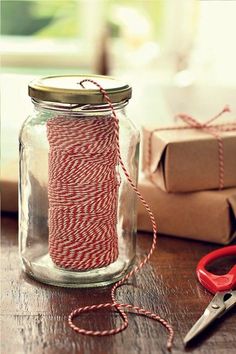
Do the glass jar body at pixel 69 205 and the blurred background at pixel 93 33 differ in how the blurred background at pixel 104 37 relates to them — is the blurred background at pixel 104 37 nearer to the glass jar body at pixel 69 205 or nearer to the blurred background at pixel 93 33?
the blurred background at pixel 93 33

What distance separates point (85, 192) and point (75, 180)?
2 cm

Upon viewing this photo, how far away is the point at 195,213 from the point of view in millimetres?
978

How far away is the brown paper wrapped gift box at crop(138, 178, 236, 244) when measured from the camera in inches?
38.1

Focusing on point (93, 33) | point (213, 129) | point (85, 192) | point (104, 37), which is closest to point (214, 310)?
point (85, 192)

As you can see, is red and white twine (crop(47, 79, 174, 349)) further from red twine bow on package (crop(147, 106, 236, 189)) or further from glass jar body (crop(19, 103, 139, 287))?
red twine bow on package (crop(147, 106, 236, 189))

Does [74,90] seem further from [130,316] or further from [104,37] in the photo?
[104,37]

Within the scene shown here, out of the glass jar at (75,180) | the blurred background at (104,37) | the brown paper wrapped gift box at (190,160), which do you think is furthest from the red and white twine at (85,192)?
the blurred background at (104,37)

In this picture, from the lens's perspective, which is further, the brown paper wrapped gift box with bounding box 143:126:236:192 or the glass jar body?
the brown paper wrapped gift box with bounding box 143:126:236:192

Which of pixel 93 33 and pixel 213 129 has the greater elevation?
pixel 213 129

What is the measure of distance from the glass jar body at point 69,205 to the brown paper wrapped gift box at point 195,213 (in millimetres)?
69

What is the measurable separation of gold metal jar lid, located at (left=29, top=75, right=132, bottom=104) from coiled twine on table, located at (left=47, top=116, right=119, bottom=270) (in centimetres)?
3

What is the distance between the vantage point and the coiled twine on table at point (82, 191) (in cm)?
82

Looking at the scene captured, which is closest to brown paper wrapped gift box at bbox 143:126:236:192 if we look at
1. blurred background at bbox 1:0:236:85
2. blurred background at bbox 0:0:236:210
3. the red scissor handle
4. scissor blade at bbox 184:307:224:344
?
the red scissor handle

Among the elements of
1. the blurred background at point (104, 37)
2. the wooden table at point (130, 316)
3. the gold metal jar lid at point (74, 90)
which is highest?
the gold metal jar lid at point (74, 90)
